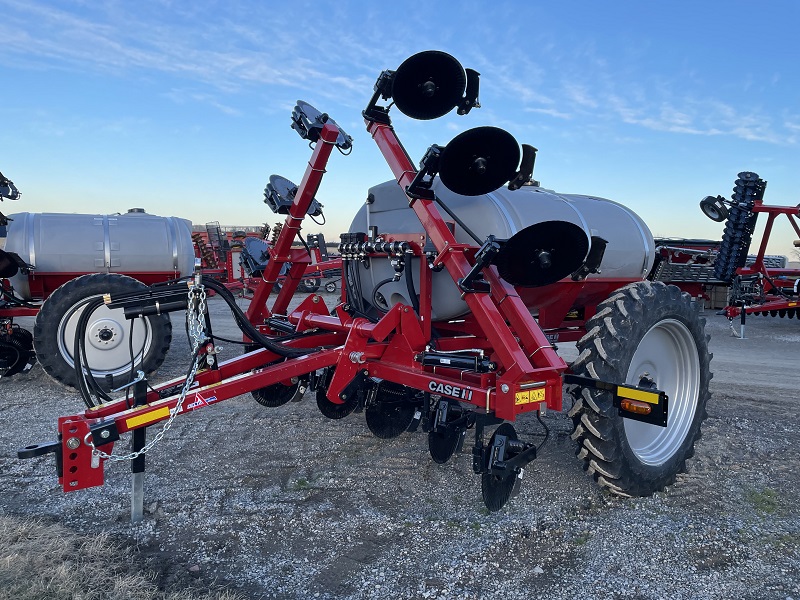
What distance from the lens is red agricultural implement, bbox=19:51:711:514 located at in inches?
123

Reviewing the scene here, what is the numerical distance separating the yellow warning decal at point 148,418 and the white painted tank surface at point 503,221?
1.66m

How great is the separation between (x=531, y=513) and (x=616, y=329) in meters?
1.12

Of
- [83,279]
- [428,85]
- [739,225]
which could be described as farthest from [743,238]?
[83,279]

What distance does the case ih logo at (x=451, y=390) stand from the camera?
317 centimetres

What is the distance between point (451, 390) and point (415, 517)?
2.55 ft

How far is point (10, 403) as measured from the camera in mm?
6102

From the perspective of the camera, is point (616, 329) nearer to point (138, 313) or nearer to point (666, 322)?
point (666, 322)

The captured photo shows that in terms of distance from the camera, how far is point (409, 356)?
3.63m

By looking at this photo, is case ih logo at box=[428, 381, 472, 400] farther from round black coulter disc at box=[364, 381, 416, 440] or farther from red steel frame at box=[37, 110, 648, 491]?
round black coulter disc at box=[364, 381, 416, 440]

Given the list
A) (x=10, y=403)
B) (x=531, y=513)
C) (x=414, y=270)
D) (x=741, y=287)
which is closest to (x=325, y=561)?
(x=531, y=513)

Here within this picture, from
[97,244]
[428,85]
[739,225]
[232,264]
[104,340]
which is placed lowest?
[232,264]

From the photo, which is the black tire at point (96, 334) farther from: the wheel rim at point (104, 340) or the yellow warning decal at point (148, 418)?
the yellow warning decal at point (148, 418)

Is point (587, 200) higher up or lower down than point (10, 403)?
higher up

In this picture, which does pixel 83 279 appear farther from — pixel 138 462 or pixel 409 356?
pixel 409 356
